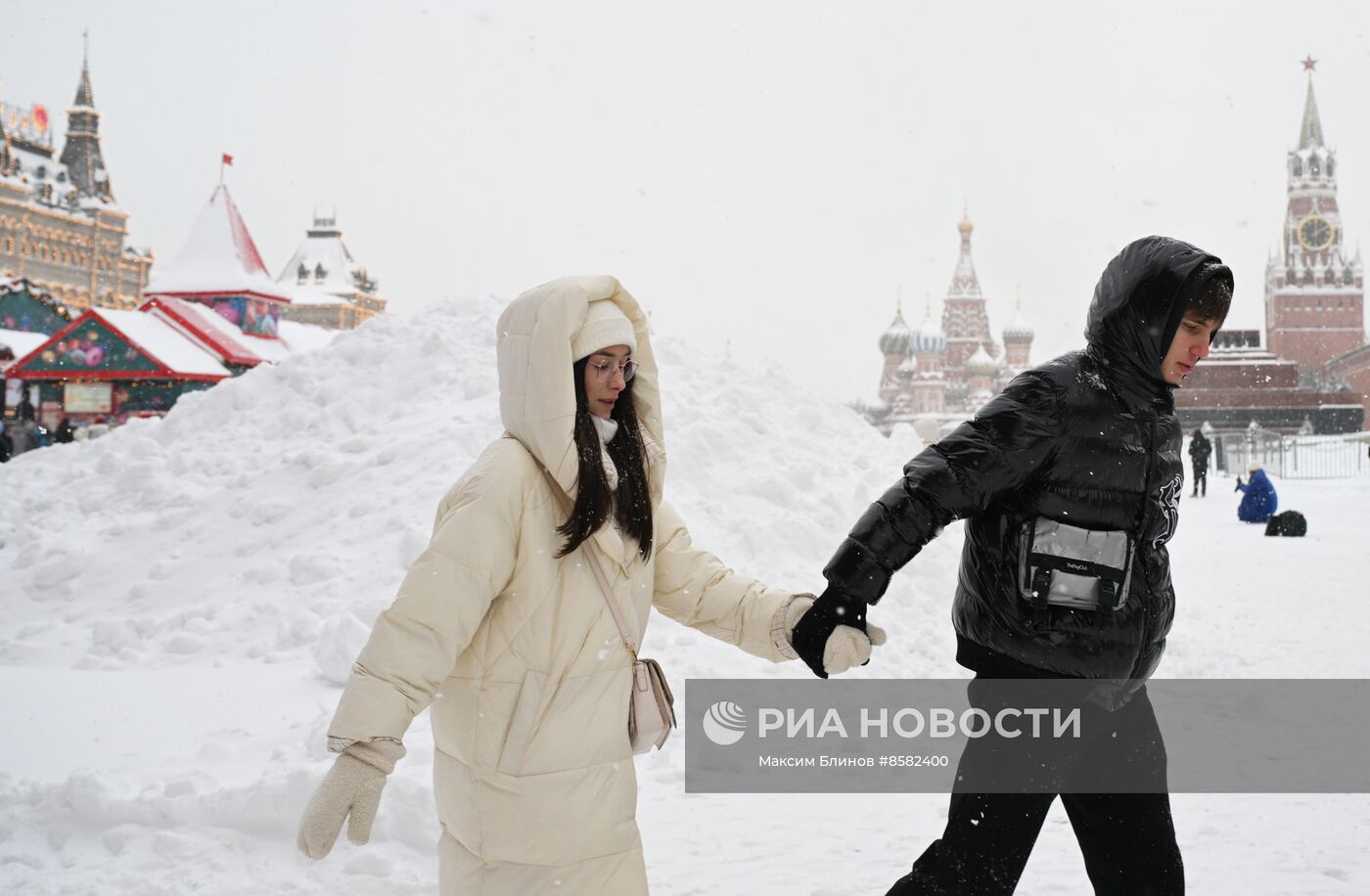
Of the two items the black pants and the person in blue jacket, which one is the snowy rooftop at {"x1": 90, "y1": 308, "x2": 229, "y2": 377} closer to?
the person in blue jacket

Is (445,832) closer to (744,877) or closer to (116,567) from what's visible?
(744,877)

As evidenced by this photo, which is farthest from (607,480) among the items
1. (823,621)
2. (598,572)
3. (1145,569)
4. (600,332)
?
(1145,569)

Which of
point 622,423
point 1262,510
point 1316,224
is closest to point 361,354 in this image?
A: point 622,423

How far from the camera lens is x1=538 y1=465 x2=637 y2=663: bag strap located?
7.89ft

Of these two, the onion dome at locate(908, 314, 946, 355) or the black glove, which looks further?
the onion dome at locate(908, 314, 946, 355)

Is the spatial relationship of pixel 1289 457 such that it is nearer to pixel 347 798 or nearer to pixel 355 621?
pixel 355 621

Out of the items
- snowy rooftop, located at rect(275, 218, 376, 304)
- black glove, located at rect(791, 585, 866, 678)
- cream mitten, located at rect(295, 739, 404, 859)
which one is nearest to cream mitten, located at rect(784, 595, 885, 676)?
black glove, located at rect(791, 585, 866, 678)

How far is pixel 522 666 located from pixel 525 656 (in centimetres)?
2

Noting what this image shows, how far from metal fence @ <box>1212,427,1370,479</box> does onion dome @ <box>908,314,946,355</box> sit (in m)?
46.5

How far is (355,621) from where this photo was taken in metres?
5.86

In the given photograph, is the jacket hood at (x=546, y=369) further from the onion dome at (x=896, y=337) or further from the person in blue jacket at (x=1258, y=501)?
the onion dome at (x=896, y=337)

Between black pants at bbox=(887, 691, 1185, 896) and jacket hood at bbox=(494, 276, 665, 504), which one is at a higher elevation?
jacket hood at bbox=(494, 276, 665, 504)

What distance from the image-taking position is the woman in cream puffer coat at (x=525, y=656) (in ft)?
7.18

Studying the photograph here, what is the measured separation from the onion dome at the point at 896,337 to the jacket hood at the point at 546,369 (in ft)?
274
